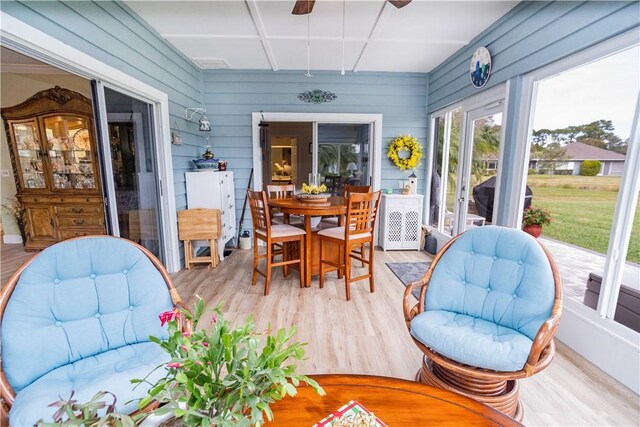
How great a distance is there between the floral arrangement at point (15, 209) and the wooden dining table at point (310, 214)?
4155mm

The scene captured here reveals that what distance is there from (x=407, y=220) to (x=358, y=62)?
101 inches

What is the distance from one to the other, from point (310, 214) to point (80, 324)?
6.46ft

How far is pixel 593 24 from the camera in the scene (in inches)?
80.0

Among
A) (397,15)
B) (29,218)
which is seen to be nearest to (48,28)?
(397,15)

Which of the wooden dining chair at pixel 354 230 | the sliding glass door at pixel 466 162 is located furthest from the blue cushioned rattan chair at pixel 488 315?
the sliding glass door at pixel 466 162

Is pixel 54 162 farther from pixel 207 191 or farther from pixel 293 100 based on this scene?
pixel 293 100

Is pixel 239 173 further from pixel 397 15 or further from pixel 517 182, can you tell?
pixel 517 182

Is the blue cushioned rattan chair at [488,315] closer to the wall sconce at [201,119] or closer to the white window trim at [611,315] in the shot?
the white window trim at [611,315]

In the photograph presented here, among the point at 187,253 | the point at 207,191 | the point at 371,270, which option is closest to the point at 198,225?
the point at 187,253

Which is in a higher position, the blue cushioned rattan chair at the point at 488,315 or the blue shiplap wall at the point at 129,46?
the blue shiplap wall at the point at 129,46

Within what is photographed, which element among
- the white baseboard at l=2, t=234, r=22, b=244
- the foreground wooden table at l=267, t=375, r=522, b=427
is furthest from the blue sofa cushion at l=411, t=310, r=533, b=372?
the white baseboard at l=2, t=234, r=22, b=244

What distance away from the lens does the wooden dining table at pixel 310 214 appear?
116 inches

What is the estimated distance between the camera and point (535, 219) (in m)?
2.75

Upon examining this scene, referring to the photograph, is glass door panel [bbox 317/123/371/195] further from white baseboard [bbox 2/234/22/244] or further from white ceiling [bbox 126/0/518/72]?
white baseboard [bbox 2/234/22/244]
